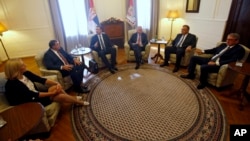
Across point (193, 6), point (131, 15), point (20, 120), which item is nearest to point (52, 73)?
point (20, 120)

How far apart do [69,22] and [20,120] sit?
410 centimetres

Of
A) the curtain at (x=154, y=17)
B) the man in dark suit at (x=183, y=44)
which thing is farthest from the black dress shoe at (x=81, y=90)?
the curtain at (x=154, y=17)

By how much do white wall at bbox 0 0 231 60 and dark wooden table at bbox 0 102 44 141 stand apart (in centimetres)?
396

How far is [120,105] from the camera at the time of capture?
2.44 metres

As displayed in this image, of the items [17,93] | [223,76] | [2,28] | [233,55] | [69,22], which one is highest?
[69,22]

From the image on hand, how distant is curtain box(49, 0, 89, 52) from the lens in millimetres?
4430

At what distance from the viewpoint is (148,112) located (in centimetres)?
225

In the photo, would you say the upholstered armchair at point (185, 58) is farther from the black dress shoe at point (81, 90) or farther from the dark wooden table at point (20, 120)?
the dark wooden table at point (20, 120)

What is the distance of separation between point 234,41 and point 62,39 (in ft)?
15.0

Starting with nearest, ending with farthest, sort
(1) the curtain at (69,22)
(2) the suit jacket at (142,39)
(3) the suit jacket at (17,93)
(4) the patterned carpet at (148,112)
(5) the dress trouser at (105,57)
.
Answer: (3) the suit jacket at (17,93), (4) the patterned carpet at (148,112), (5) the dress trouser at (105,57), (2) the suit jacket at (142,39), (1) the curtain at (69,22)

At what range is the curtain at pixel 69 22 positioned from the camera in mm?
4430

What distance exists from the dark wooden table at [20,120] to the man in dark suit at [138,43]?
2.64 metres

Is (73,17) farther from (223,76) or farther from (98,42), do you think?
(223,76)

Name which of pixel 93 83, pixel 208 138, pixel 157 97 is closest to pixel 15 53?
pixel 93 83
